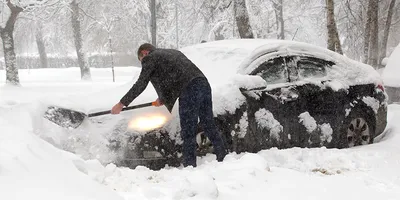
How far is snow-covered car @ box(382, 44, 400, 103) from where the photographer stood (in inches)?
341

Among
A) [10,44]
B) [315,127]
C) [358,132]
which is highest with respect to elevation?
[10,44]

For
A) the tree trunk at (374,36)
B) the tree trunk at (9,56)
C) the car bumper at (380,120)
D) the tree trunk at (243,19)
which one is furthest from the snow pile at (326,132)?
the tree trunk at (9,56)

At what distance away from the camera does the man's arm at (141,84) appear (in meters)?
4.36

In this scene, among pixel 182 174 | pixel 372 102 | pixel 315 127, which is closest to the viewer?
pixel 182 174

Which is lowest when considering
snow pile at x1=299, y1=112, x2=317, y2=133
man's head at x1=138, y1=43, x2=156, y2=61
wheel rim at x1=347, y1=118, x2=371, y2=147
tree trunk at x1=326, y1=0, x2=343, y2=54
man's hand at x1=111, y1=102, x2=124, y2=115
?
wheel rim at x1=347, y1=118, x2=371, y2=147

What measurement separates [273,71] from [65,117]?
8.65 ft

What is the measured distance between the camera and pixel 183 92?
175 inches

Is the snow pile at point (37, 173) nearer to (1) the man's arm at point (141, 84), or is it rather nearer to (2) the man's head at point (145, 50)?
(1) the man's arm at point (141, 84)

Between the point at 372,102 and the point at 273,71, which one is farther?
the point at 372,102

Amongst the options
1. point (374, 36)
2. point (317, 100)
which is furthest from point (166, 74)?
point (374, 36)

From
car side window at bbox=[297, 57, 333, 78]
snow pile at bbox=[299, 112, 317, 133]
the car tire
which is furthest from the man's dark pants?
the car tire

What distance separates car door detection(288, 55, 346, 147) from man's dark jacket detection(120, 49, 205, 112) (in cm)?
168

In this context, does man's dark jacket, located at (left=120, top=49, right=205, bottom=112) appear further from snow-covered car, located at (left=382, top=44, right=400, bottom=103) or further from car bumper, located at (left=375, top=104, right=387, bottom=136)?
snow-covered car, located at (left=382, top=44, right=400, bottom=103)

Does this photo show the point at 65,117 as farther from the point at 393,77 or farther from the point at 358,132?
the point at 393,77
